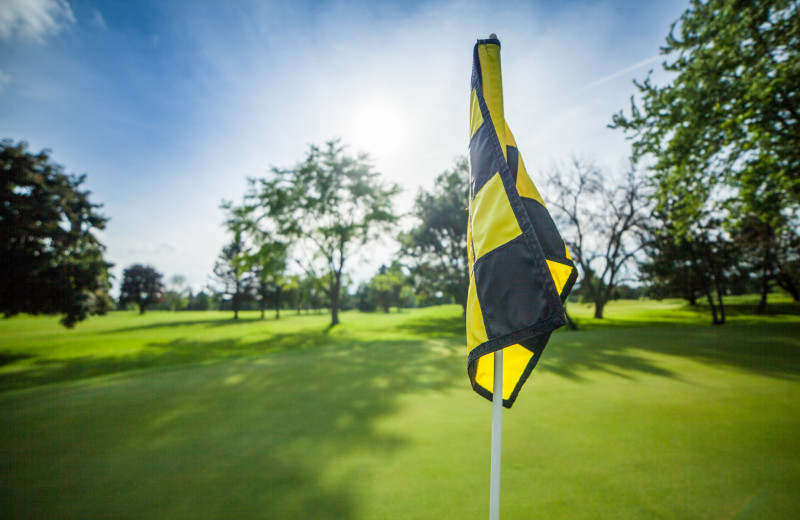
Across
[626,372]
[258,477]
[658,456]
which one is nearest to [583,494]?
[658,456]

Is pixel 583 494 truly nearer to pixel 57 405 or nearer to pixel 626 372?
pixel 626 372

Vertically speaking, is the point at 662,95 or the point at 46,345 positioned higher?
the point at 662,95

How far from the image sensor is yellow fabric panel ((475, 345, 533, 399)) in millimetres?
1747

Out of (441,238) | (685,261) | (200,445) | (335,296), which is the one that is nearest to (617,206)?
(685,261)

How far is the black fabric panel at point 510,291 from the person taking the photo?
1.29m

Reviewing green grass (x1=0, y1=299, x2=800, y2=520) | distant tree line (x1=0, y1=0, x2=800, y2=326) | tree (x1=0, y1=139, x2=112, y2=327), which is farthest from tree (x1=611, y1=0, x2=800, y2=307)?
tree (x1=0, y1=139, x2=112, y2=327)

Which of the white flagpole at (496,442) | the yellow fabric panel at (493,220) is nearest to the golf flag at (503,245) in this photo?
the yellow fabric panel at (493,220)

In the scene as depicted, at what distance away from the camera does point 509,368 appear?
1.78m

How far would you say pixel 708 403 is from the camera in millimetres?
4023

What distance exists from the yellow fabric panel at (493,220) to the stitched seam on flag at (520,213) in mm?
24

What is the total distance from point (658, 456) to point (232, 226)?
26.3 metres

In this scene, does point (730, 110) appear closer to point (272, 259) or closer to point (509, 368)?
point (509, 368)

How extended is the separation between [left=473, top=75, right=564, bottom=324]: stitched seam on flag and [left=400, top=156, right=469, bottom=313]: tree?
73.0ft

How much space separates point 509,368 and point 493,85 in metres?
1.53
